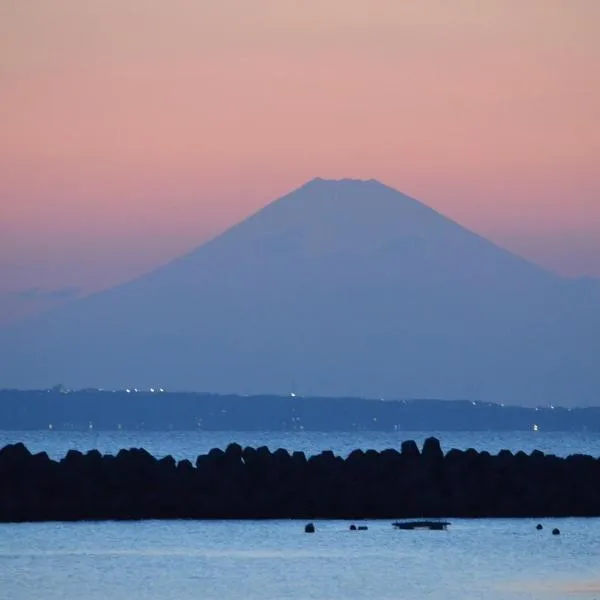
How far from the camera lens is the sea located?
24.4 meters

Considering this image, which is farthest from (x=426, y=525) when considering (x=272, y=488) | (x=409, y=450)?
(x=409, y=450)

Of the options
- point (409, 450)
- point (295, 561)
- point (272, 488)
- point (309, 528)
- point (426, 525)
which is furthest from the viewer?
point (409, 450)

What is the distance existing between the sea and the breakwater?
978mm

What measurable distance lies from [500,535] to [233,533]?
161 inches

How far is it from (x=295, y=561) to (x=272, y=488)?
7.19 metres

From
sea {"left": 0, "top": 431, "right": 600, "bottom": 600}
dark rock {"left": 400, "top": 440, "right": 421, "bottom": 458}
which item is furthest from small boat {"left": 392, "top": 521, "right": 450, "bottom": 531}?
dark rock {"left": 400, "top": 440, "right": 421, "bottom": 458}

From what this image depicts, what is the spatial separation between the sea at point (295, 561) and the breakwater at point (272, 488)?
3.21ft

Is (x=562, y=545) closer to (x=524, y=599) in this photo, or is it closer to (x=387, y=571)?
(x=387, y=571)

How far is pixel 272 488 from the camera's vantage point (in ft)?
115

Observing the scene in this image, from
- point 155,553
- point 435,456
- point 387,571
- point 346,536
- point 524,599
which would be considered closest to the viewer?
point 524,599

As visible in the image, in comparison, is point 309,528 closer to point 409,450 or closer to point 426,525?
point 426,525

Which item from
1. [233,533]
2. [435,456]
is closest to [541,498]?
[435,456]

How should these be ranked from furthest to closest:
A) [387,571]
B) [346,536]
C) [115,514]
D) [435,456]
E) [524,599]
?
[435,456], [115,514], [346,536], [387,571], [524,599]

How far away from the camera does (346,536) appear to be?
3097 centimetres
